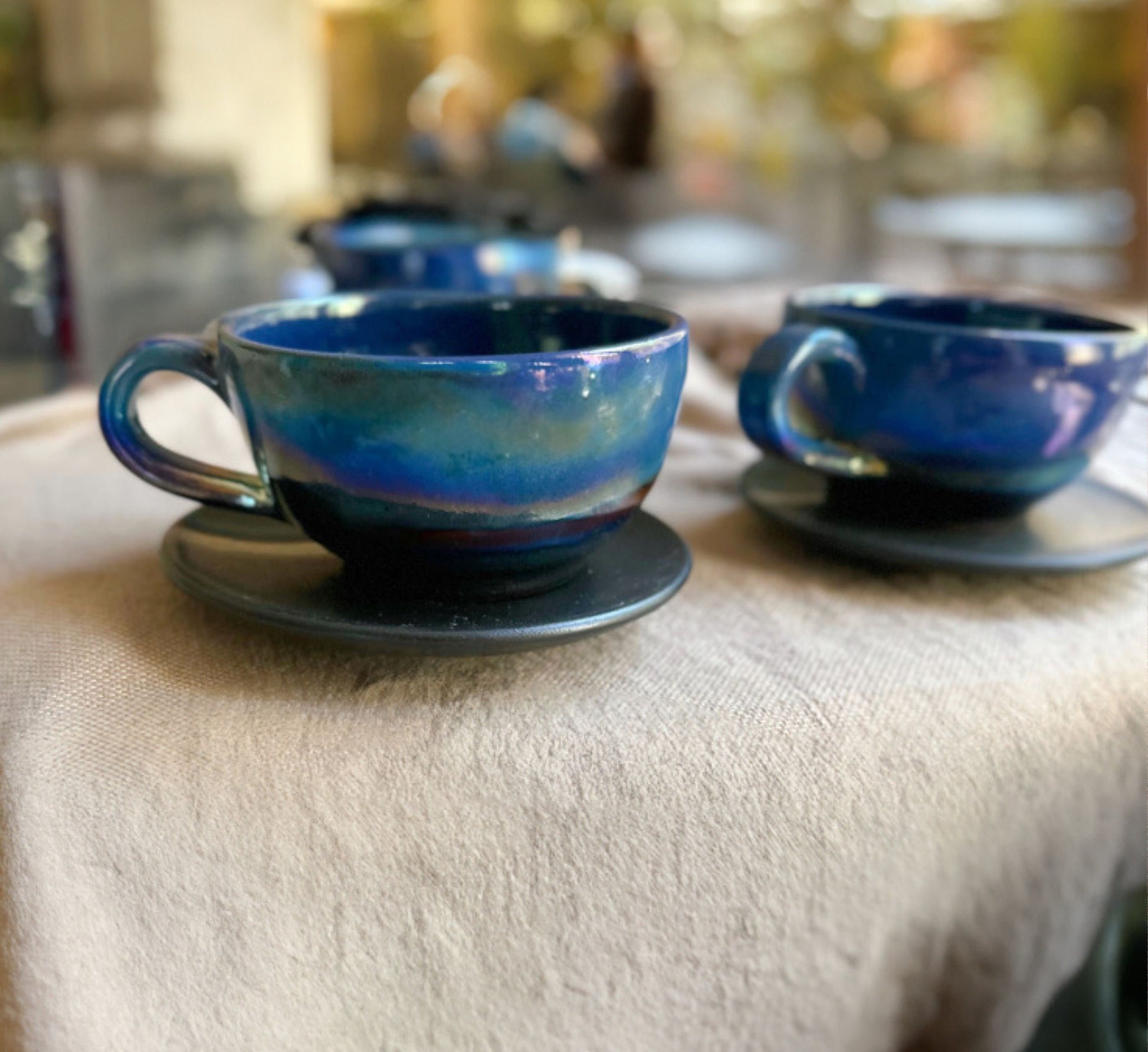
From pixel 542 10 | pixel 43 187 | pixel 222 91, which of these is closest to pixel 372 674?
pixel 43 187

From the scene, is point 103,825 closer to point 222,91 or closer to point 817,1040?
point 817,1040

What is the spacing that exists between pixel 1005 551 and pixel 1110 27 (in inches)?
253

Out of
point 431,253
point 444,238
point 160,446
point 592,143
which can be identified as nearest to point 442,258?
point 431,253

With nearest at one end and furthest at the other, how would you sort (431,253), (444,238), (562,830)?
(562,830)
(431,253)
(444,238)

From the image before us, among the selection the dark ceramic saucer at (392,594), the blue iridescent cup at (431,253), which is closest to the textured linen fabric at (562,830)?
the dark ceramic saucer at (392,594)

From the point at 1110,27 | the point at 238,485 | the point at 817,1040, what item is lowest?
the point at 817,1040

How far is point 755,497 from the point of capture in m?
0.38

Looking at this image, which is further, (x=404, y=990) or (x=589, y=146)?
(x=589, y=146)

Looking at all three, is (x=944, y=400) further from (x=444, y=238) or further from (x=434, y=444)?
(x=444, y=238)

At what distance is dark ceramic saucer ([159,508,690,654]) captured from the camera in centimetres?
26

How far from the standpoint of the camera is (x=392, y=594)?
285 millimetres

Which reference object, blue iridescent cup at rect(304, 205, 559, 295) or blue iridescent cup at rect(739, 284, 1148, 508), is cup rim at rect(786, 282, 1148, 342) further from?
blue iridescent cup at rect(304, 205, 559, 295)

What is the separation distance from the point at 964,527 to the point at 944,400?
0.14ft

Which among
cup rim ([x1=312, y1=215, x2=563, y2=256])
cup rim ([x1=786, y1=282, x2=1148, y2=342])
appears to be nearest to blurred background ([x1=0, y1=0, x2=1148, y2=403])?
cup rim ([x1=312, y1=215, x2=563, y2=256])
